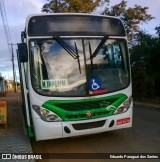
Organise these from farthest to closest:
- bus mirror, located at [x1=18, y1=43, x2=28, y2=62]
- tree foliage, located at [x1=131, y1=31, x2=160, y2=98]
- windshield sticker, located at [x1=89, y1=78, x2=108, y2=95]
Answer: tree foliage, located at [x1=131, y1=31, x2=160, y2=98] → windshield sticker, located at [x1=89, y1=78, x2=108, y2=95] → bus mirror, located at [x1=18, y1=43, x2=28, y2=62]

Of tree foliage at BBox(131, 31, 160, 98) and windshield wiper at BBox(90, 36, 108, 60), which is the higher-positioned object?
windshield wiper at BBox(90, 36, 108, 60)

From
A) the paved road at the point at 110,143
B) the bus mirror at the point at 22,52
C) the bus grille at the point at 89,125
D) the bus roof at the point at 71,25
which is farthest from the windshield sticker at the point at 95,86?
the bus mirror at the point at 22,52

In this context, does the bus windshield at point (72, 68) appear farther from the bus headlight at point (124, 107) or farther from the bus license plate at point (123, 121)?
the bus license plate at point (123, 121)

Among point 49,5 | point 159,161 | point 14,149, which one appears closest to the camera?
point 159,161

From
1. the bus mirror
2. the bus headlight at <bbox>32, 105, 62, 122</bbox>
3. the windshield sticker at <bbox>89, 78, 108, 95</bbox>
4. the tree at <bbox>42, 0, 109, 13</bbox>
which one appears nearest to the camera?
the bus headlight at <bbox>32, 105, 62, 122</bbox>

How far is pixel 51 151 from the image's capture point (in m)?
8.20

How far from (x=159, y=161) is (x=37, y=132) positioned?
2742mm

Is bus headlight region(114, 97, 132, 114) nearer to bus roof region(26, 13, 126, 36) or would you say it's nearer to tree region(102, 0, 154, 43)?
bus roof region(26, 13, 126, 36)

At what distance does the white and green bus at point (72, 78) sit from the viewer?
25.6 feet

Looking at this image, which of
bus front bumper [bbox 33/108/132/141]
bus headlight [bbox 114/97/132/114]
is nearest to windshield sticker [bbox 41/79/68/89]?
bus front bumper [bbox 33/108/132/141]

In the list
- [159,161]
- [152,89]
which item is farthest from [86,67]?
[152,89]

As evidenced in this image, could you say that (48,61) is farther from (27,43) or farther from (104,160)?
(104,160)

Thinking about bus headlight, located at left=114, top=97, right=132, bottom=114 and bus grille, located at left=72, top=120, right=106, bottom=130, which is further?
bus headlight, located at left=114, top=97, right=132, bottom=114

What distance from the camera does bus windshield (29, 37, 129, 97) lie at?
25.9 feet
